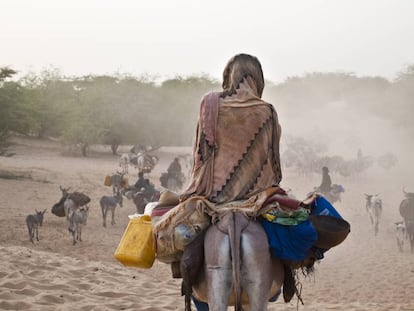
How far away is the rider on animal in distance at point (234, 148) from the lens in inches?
142

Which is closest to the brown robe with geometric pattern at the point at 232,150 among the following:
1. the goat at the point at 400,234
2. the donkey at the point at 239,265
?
the donkey at the point at 239,265

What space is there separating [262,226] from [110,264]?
7052 millimetres

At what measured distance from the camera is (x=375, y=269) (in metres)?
11.8

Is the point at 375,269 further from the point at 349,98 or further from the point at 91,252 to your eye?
the point at 349,98

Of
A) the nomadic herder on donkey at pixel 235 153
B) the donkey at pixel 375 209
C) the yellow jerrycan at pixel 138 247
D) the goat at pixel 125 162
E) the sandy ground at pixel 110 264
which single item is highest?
the goat at pixel 125 162

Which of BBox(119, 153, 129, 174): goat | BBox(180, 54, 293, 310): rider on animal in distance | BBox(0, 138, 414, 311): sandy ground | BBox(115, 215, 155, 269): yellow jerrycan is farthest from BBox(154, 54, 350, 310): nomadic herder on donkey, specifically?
BBox(119, 153, 129, 174): goat

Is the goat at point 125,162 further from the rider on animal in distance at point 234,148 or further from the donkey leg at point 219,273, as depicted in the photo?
the donkey leg at point 219,273

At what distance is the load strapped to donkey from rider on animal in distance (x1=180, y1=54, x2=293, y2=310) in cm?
10

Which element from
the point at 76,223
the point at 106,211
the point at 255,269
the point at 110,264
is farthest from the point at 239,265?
the point at 106,211

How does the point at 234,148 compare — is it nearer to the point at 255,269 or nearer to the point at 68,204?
the point at 255,269

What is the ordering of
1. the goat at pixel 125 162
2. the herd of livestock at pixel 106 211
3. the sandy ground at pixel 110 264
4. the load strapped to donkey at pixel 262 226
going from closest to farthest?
the load strapped to donkey at pixel 262 226, the sandy ground at pixel 110 264, the herd of livestock at pixel 106 211, the goat at pixel 125 162

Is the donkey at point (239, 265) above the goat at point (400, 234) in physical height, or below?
above

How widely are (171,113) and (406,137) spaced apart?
20.5 metres

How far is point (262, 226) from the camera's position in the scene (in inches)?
135
